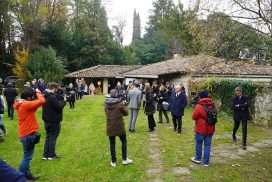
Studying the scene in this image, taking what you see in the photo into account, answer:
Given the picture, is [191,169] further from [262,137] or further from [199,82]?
[199,82]

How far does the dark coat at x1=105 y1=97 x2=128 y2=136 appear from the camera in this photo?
8.38 m

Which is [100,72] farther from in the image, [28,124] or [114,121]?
[28,124]

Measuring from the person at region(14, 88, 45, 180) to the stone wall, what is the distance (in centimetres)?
1162

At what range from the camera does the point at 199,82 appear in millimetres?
23062

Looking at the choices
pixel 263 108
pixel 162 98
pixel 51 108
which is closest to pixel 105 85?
pixel 162 98

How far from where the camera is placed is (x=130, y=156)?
31.9 ft

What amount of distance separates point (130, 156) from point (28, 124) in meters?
3.18

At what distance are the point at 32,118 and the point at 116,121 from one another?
1862 mm

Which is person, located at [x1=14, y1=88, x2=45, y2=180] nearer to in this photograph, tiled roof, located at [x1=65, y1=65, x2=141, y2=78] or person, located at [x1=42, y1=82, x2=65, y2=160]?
person, located at [x1=42, y1=82, x2=65, y2=160]

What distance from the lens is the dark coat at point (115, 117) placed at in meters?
8.38

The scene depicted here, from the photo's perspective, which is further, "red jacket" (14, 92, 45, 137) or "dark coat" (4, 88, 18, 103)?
"dark coat" (4, 88, 18, 103)

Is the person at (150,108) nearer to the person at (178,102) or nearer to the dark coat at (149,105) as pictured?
the dark coat at (149,105)

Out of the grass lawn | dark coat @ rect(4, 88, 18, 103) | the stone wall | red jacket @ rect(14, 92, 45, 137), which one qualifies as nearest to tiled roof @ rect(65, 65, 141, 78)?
dark coat @ rect(4, 88, 18, 103)

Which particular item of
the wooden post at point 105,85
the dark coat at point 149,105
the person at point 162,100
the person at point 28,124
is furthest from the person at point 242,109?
the wooden post at point 105,85
